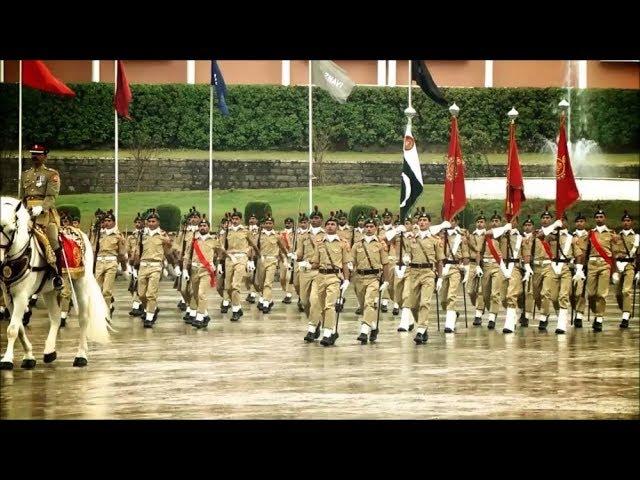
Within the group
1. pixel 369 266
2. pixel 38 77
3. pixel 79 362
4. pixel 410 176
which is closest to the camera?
pixel 79 362

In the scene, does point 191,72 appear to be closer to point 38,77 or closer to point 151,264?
point 151,264

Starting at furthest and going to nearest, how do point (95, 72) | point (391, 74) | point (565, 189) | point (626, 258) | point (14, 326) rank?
point (391, 74), point (95, 72), point (626, 258), point (565, 189), point (14, 326)

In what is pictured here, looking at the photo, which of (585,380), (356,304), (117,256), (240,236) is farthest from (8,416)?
(356,304)

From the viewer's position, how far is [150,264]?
17.6 meters

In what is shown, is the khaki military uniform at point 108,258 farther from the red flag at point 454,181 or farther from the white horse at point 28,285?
the red flag at point 454,181

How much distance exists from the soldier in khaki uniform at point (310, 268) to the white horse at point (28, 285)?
2.94m

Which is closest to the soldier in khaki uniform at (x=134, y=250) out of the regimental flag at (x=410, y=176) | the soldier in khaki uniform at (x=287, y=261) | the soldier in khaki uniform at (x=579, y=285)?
the soldier in khaki uniform at (x=287, y=261)

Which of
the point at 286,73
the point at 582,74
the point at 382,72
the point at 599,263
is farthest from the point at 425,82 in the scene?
the point at 582,74

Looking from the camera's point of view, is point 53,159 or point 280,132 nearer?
point 53,159

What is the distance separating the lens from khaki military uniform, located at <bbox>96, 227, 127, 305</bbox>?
697 inches

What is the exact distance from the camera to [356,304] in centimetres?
2189

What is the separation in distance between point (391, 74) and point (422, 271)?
961cm
